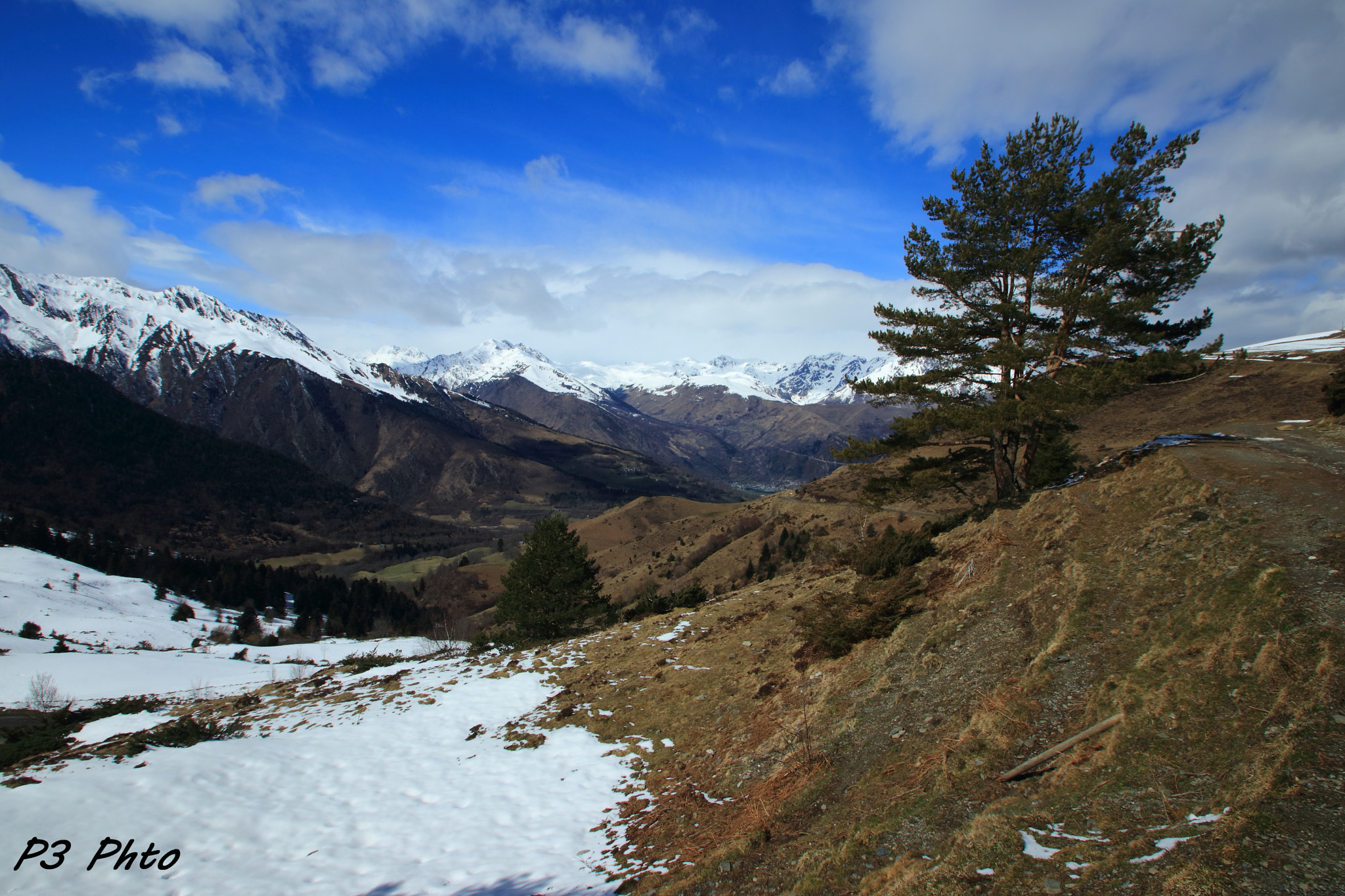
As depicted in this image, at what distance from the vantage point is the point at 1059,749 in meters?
6.74

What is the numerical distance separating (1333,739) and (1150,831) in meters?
2.08

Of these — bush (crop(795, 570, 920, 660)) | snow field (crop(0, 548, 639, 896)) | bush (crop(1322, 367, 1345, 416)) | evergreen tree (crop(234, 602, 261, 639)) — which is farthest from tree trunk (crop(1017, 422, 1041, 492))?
evergreen tree (crop(234, 602, 261, 639))

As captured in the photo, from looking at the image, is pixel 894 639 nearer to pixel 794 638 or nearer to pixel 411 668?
pixel 794 638

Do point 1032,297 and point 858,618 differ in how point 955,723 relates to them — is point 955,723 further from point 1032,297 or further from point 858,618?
point 1032,297

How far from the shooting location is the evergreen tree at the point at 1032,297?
617 inches

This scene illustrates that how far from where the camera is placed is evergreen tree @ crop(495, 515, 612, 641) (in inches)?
1084

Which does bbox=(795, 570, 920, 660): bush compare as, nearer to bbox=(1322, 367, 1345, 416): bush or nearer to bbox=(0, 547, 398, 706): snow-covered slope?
bbox=(1322, 367, 1345, 416): bush

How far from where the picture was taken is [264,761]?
11562 millimetres

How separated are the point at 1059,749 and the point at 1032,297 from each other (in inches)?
552

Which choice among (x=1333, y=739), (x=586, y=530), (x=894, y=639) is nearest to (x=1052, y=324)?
(x=894, y=639)

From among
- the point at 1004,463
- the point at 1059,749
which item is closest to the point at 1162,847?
the point at 1059,749

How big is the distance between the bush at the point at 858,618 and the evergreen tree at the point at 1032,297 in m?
5.05

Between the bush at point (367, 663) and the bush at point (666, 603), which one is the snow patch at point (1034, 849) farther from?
the bush at point (367, 663)

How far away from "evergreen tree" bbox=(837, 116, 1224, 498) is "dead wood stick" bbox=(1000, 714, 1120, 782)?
32.6ft
